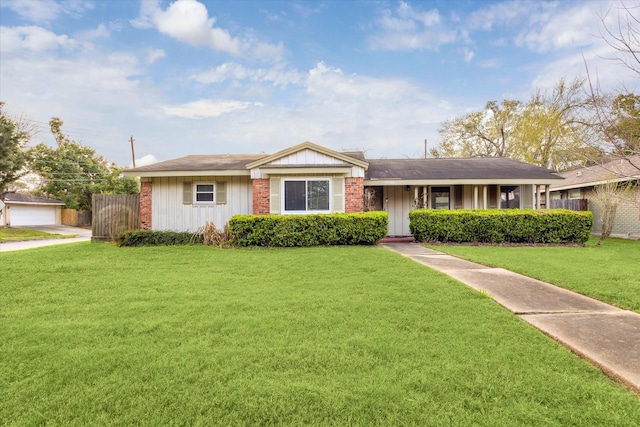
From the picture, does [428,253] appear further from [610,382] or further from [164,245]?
[164,245]

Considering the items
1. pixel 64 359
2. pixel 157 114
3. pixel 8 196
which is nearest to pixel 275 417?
pixel 64 359

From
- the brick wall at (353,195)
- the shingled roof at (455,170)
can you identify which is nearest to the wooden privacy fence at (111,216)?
the brick wall at (353,195)

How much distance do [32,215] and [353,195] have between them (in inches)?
1313

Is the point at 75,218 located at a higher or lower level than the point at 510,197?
lower

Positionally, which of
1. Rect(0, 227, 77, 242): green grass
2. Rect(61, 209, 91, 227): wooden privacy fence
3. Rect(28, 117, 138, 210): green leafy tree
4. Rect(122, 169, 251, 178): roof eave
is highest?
Rect(28, 117, 138, 210): green leafy tree

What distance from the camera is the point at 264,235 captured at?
34.8 ft

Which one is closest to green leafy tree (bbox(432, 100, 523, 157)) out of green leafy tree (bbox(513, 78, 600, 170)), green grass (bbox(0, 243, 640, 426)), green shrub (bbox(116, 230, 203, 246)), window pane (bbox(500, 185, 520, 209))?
green leafy tree (bbox(513, 78, 600, 170))

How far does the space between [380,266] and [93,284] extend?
5440mm

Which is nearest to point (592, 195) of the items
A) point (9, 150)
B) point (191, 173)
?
point (191, 173)

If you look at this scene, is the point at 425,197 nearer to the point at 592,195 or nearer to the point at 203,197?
the point at 203,197

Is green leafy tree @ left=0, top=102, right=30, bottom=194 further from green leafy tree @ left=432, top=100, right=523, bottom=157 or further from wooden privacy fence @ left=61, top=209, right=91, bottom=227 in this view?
green leafy tree @ left=432, top=100, right=523, bottom=157

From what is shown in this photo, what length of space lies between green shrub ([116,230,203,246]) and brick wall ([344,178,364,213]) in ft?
18.8

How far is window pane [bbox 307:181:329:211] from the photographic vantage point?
12.1 metres

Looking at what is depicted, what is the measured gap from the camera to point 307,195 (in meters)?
12.2
